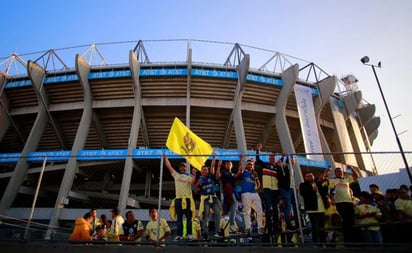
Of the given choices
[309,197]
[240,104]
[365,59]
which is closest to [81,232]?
[309,197]

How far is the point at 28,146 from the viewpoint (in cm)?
1922

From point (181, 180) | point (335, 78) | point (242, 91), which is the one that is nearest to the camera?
point (181, 180)

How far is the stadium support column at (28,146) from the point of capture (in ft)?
58.6

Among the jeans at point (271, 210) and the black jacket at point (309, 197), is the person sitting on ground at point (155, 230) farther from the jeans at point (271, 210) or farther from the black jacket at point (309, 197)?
the black jacket at point (309, 197)

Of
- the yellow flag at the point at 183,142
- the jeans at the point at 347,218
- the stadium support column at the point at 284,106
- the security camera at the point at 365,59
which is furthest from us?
the stadium support column at the point at 284,106

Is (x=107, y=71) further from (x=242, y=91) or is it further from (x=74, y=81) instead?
(x=242, y=91)

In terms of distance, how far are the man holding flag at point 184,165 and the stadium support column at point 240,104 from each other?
12.0 m

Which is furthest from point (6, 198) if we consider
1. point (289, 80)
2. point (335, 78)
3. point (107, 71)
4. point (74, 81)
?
point (335, 78)

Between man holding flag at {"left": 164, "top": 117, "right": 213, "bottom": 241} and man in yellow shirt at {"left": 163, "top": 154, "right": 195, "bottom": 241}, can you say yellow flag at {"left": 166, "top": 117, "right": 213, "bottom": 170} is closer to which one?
man holding flag at {"left": 164, "top": 117, "right": 213, "bottom": 241}

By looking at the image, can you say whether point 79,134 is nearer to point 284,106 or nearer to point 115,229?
point 115,229

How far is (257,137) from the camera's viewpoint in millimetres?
23281

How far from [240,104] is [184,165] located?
1465cm

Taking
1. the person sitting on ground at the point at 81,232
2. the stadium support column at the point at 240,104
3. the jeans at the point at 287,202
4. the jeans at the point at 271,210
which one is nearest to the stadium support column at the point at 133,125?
the stadium support column at the point at 240,104

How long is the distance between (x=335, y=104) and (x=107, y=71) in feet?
66.4
